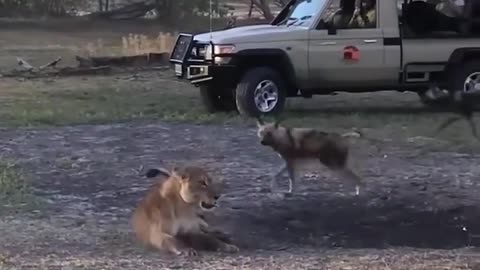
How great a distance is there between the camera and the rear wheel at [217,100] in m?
16.7

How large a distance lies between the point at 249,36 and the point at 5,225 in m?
8.13

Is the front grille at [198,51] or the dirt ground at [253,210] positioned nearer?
the dirt ground at [253,210]

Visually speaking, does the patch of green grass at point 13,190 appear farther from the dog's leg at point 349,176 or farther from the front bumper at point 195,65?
the front bumper at point 195,65

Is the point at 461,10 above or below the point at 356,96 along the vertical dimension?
above

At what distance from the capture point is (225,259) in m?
7.13

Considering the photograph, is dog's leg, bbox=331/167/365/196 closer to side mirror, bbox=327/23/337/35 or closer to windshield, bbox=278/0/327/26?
side mirror, bbox=327/23/337/35

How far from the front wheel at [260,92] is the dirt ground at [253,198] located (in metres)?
0.53

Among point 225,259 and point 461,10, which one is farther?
point 461,10

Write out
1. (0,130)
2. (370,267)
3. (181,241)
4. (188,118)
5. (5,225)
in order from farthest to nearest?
(188,118), (0,130), (5,225), (181,241), (370,267)

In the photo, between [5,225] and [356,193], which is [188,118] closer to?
[356,193]

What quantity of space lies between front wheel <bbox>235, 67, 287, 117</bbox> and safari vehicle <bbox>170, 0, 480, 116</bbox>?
0.01m

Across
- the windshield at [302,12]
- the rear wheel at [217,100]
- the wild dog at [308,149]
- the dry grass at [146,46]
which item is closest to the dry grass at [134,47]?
the dry grass at [146,46]

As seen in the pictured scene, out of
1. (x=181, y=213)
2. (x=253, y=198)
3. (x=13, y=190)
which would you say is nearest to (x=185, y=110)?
(x=13, y=190)

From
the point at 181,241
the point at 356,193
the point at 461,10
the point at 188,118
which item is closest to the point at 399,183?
the point at 356,193
